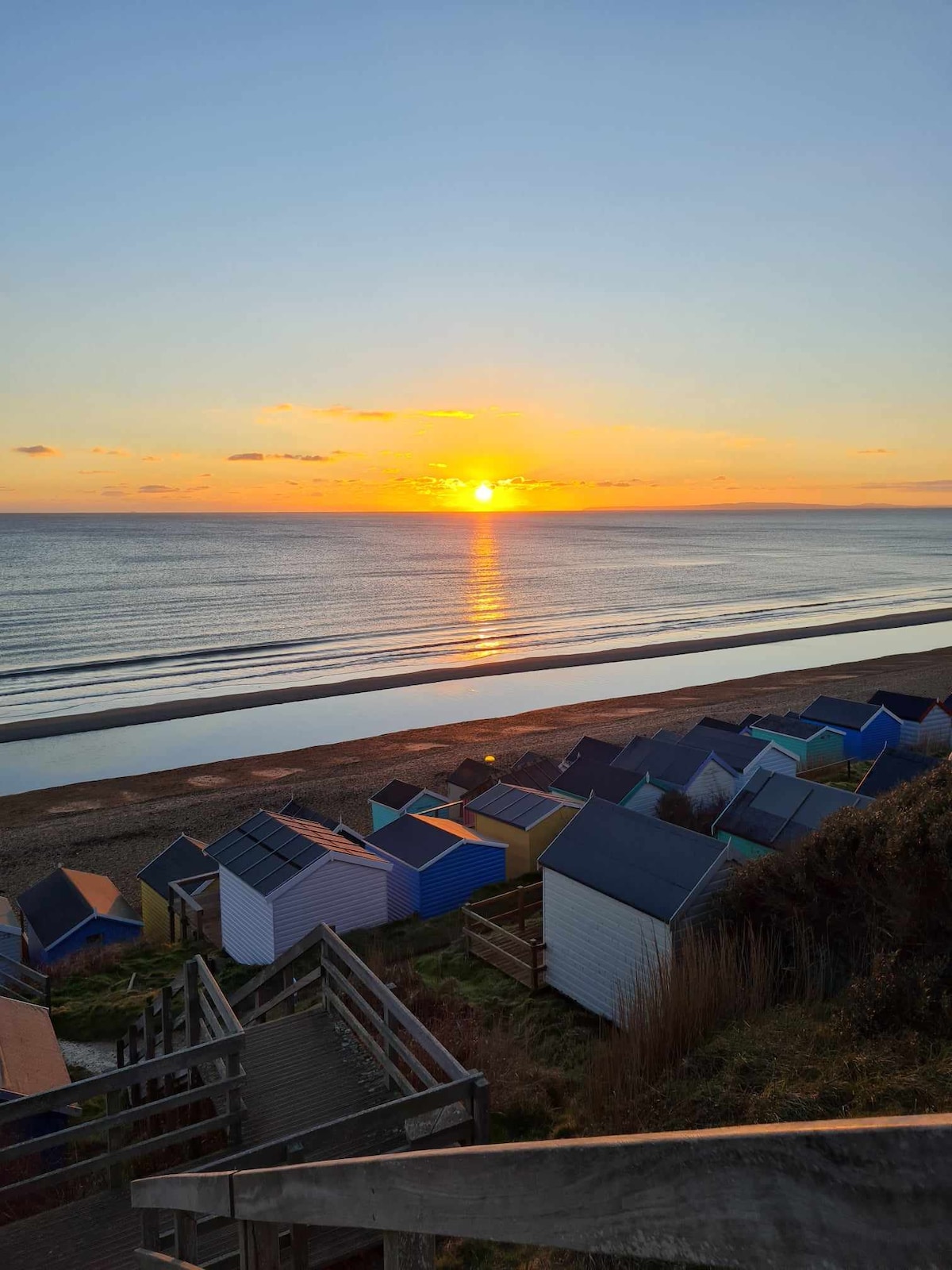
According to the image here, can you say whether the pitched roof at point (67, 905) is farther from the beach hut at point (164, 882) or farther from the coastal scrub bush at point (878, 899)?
the coastal scrub bush at point (878, 899)

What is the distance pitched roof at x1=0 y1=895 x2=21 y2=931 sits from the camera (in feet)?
66.0

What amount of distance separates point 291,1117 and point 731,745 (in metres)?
23.6

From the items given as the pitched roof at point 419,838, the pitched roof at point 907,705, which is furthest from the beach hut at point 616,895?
the pitched roof at point 907,705

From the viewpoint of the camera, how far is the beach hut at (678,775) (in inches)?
996

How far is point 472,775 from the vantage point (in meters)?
29.9

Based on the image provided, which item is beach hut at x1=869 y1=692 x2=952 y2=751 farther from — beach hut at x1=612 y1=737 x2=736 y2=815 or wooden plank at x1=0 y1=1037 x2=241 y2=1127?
wooden plank at x1=0 y1=1037 x2=241 y2=1127

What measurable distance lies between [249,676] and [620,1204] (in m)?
59.0

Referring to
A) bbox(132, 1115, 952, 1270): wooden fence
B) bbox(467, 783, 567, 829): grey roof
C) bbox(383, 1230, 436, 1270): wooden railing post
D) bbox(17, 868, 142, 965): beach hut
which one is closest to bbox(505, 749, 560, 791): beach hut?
bbox(467, 783, 567, 829): grey roof

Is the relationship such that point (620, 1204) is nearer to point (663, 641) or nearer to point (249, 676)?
point (249, 676)

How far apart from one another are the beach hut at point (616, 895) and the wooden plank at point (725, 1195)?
12031 millimetres

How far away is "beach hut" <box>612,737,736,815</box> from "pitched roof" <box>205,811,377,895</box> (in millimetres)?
8650

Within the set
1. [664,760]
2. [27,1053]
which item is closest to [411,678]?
[664,760]

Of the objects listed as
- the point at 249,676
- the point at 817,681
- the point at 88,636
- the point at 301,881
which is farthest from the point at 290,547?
the point at 301,881

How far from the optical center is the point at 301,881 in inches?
750
